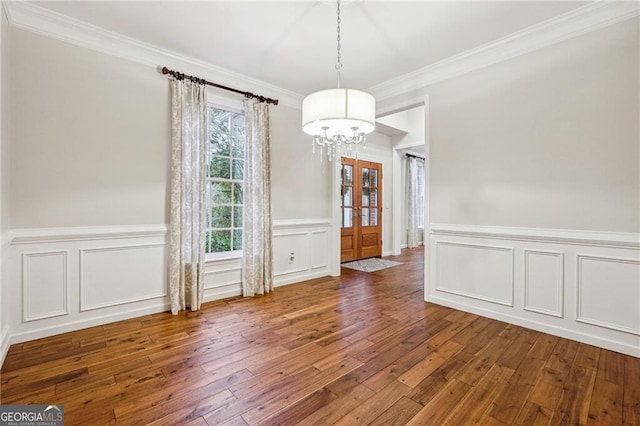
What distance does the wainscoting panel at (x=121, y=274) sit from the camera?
2.88 meters

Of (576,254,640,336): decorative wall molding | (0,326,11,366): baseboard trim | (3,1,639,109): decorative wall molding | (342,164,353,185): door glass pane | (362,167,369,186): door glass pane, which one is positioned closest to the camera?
(0,326,11,366): baseboard trim

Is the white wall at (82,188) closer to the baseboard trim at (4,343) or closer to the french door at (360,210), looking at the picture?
the baseboard trim at (4,343)

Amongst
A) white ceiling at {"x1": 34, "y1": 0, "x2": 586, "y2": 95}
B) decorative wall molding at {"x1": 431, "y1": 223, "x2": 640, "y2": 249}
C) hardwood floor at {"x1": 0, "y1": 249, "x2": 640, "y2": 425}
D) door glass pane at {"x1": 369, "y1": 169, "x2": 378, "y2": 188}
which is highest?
white ceiling at {"x1": 34, "y1": 0, "x2": 586, "y2": 95}

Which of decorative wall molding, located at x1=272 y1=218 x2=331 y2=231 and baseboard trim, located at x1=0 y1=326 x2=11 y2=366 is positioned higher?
decorative wall molding, located at x1=272 y1=218 x2=331 y2=231

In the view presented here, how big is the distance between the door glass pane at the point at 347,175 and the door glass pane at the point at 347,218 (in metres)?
0.57

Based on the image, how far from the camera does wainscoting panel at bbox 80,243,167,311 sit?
288cm

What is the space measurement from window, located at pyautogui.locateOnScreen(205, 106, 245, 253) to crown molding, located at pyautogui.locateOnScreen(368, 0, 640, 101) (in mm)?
2172

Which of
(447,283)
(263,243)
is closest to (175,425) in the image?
(263,243)

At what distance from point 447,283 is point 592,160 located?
1.81 metres

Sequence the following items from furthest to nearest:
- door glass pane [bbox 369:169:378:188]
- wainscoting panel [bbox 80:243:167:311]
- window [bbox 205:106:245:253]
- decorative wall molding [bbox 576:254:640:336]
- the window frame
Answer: door glass pane [bbox 369:169:378:188], window [bbox 205:106:245:253], the window frame, wainscoting panel [bbox 80:243:167:311], decorative wall molding [bbox 576:254:640:336]

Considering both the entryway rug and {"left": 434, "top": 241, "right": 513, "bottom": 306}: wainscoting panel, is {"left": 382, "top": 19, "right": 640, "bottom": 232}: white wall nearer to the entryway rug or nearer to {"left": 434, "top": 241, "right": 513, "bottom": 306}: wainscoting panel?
{"left": 434, "top": 241, "right": 513, "bottom": 306}: wainscoting panel

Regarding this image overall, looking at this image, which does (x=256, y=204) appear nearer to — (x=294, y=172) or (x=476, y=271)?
(x=294, y=172)

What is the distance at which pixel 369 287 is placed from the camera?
4.36 meters

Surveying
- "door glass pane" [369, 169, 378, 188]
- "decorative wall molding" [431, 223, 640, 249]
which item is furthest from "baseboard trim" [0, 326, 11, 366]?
"door glass pane" [369, 169, 378, 188]
